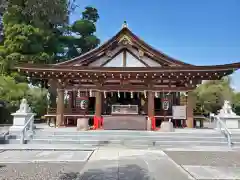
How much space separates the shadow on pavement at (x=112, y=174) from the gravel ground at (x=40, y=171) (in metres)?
0.02

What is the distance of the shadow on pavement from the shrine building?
6.95 m

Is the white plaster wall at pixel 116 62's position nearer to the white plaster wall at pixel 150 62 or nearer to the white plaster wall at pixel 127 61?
the white plaster wall at pixel 127 61

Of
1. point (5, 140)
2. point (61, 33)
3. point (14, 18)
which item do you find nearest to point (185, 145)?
point (5, 140)

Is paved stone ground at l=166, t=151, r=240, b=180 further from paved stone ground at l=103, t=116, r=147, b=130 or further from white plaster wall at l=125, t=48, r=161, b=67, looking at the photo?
white plaster wall at l=125, t=48, r=161, b=67

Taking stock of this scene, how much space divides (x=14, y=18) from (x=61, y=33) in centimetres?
935

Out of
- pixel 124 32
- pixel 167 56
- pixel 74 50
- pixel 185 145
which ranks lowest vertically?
pixel 185 145

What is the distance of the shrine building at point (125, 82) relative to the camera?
13.5 m

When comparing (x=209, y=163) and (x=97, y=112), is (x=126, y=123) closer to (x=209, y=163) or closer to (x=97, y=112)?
(x=97, y=112)

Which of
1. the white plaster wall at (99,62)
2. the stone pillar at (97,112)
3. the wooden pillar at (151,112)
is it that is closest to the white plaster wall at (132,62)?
the white plaster wall at (99,62)

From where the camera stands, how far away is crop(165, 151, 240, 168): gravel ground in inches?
280

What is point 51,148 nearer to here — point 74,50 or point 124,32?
point 124,32

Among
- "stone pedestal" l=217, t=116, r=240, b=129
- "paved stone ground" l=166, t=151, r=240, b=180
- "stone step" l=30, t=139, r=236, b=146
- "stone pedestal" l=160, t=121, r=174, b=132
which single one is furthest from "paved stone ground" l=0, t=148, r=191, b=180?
"stone pedestal" l=217, t=116, r=240, b=129


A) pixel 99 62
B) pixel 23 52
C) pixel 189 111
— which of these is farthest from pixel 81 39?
pixel 189 111

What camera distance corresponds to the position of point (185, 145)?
10453 mm
